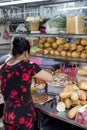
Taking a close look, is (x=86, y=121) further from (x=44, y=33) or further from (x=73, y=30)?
(x=44, y=33)

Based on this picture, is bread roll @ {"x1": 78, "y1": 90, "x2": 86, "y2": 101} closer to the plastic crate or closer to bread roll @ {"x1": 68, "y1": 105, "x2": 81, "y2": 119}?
bread roll @ {"x1": 68, "y1": 105, "x2": 81, "y2": 119}

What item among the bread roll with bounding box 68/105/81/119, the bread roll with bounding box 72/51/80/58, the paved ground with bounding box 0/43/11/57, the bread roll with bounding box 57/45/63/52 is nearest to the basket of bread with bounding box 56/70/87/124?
the bread roll with bounding box 68/105/81/119

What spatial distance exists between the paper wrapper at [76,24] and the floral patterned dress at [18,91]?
1.68 ft

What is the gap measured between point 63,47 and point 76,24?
347 millimetres

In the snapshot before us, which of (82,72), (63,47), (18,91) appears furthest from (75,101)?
(63,47)

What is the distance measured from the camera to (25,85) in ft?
5.81

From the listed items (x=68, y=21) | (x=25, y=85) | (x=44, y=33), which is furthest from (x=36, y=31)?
(x=25, y=85)

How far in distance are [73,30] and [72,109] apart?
2.34 ft

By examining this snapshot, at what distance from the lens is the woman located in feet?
5.69

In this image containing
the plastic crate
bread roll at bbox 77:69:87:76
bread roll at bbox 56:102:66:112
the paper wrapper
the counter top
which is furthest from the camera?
the plastic crate

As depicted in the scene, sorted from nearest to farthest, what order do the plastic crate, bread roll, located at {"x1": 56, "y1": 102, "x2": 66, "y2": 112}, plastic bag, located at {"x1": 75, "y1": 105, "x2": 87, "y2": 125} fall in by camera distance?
plastic bag, located at {"x1": 75, "y1": 105, "x2": 87, "y2": 125}, bread roll, located at {"x1": 56, "y1": 102, "x2": 66, "y2": 112}, the plastic crate

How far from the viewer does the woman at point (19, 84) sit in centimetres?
173

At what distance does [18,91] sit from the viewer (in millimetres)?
1763

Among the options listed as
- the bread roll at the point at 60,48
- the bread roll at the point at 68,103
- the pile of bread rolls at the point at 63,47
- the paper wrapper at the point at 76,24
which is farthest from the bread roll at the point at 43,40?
the bread roll at the point at 68,103
